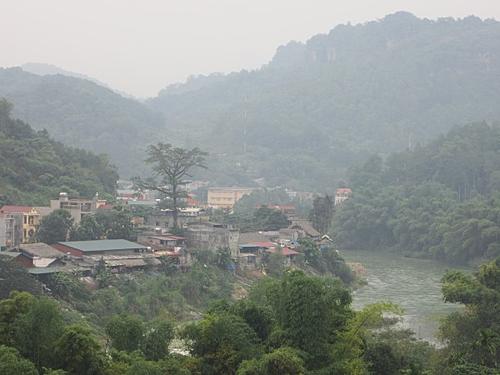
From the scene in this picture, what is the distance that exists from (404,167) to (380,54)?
75.0 meters

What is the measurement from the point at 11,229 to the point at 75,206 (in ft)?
12.1

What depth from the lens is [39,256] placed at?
26016 mm

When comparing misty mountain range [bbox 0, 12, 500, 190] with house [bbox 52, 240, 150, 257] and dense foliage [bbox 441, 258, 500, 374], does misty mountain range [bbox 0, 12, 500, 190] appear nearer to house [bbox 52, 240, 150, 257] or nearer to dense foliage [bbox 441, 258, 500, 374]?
house [bbox 52, 240, 150, 257]

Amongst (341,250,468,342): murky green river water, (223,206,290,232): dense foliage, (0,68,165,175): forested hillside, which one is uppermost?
(0,68,165,175): forested hillside

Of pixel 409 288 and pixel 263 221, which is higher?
pixel 263 221

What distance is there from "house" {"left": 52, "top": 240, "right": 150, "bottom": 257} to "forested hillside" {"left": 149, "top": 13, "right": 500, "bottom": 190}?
54400 millimetres

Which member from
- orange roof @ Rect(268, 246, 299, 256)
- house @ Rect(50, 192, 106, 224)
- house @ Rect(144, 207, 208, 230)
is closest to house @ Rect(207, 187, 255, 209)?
house @ Rect(144, 207, 208, 230)

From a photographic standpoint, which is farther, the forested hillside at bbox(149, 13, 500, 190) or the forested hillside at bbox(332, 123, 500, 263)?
the forested hillside at bbox(149, 13, 500, 190)

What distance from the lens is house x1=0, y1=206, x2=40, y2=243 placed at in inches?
1187

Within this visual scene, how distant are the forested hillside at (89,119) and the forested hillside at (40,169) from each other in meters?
36.4

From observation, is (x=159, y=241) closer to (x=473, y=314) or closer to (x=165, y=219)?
(x=165, y=219)

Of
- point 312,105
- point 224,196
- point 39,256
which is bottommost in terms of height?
point 39,256

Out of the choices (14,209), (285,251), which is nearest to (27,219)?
(14,209)

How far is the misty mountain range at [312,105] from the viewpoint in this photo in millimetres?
88188
